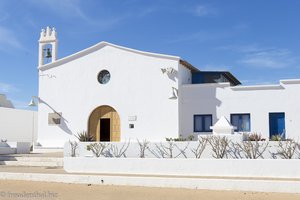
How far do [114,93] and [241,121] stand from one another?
24.4 feet

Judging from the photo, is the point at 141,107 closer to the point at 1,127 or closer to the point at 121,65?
the point at 121,65

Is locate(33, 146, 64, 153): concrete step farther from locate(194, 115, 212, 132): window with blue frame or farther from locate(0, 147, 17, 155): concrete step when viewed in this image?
locate(194, 115, 212, 132): window with blue frame

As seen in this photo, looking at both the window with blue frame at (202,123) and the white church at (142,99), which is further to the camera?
the window with blue frame at (202,123)

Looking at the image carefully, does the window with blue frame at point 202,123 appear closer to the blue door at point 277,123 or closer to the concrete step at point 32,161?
the blue door at point 277,123

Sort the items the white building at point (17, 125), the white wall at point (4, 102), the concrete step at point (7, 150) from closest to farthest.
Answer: the concrete step at point (7, 150) < the white building at point (17, 125) < the white wall at point (4, 102)

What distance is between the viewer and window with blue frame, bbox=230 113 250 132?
71.6ft

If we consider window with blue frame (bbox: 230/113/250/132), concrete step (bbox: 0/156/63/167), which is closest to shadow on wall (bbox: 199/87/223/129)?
window with blue frame (bbox: 230/113/250/132)

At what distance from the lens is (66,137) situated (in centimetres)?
2475

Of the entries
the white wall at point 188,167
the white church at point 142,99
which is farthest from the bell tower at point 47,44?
the white wall at point 188,167

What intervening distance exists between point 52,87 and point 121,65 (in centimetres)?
495

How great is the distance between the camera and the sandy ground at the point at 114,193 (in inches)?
496

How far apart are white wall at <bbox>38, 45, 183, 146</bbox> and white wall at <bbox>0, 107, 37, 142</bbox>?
8720 mm

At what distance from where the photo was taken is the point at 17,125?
113 ft

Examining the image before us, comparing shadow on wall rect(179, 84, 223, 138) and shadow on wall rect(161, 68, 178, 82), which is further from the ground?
shadow on wall rect(161, 68, 178, 82)
